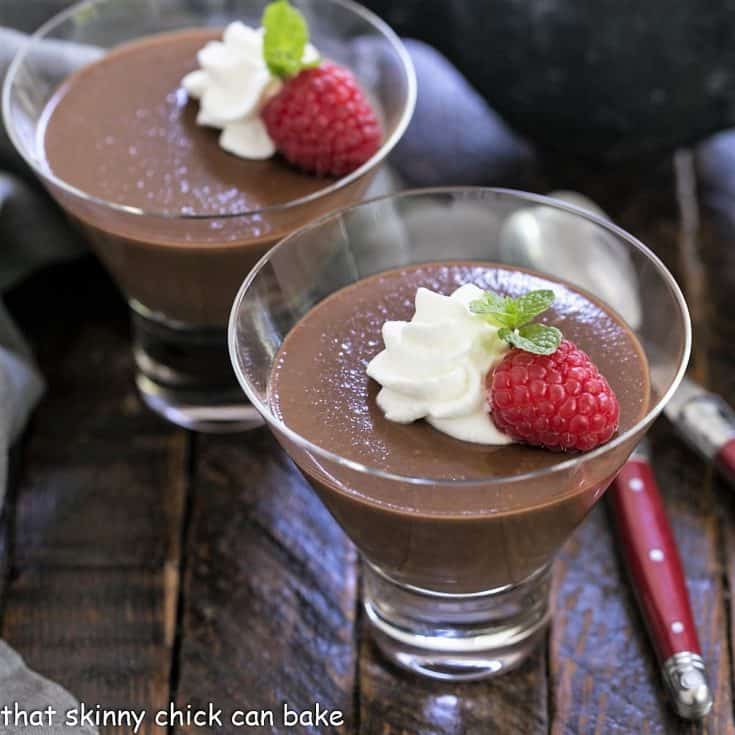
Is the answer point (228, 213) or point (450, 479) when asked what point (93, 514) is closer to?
point (228, 213)

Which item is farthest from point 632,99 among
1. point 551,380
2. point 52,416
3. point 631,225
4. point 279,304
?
point 52,416

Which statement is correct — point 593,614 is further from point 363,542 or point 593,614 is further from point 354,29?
point 354,29

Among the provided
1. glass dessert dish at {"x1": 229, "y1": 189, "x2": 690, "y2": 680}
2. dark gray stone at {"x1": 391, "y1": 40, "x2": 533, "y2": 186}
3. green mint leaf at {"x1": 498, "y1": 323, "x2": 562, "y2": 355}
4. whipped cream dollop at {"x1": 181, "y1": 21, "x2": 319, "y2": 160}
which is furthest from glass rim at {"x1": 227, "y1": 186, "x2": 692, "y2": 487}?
dark gray stone at {"x1": 391, "y1": 40, "x2": 533, "y2": 186}

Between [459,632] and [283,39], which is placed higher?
[283,39]

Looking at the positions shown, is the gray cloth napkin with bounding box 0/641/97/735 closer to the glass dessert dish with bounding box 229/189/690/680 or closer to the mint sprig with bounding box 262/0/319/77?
the glass dessert dish with bounding box 229/189/690/680

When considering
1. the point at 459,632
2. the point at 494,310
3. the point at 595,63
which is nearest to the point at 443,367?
the point at 494,310

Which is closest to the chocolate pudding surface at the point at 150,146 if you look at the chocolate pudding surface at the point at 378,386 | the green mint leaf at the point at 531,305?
the chocolate pudding surface at the point at 378,386
